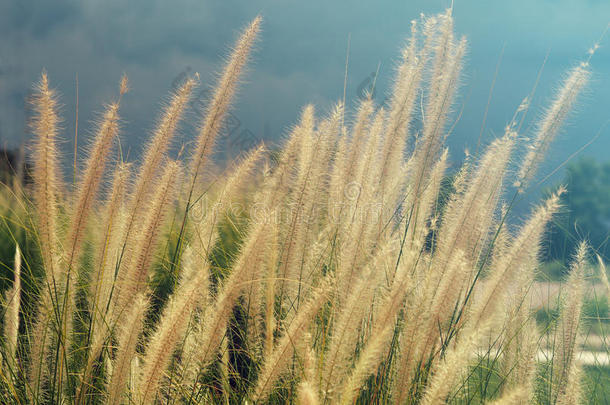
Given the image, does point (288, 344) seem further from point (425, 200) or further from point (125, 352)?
point (425, 200)

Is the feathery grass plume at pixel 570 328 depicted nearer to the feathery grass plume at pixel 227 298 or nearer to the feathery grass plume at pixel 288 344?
the feathery grass plume at pixel 288 344

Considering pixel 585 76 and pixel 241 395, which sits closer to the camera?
pixel 241 395

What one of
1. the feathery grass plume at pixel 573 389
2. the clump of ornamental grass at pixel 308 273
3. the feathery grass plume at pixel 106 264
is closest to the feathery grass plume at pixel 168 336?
the clump of ornamental grass at pixel 308 273

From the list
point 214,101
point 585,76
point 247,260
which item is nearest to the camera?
point 247,260

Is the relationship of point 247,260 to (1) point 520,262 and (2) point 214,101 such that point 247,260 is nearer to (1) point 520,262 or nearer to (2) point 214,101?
(2) point 214,101

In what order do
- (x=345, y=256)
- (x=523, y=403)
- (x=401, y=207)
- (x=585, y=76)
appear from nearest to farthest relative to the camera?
(x=345, y=256) → (x=523, y=403) → (x=585, y=76) → (x=401, y=207)

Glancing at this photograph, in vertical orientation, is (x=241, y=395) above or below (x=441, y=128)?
below

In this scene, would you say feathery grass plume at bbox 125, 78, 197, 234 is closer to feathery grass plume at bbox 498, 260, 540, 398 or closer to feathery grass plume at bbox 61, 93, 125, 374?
feathery grass plume at bbox 61, 93, 125, 374

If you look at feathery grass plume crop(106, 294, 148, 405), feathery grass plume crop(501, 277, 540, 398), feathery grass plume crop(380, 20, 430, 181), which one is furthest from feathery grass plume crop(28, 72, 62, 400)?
feathery grass plume crop(501, 277, 540, 398)

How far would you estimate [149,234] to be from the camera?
4.34 feet

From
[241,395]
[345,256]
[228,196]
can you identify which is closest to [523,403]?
[345,256]

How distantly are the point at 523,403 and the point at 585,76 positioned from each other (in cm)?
122

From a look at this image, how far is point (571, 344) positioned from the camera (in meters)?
1.82

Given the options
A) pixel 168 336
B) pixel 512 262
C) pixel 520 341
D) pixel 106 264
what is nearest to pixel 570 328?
pixel 520 341
